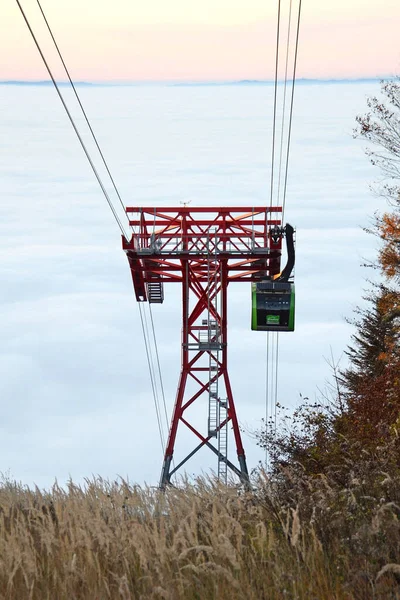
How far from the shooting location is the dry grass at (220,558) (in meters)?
5.32

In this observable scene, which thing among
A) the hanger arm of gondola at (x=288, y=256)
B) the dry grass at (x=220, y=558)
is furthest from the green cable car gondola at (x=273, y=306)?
the dry grass at (x=220, y=558)

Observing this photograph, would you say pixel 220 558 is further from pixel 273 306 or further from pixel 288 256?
pixel 288 256

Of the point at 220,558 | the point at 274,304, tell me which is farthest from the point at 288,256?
the point at 220,558

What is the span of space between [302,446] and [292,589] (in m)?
15.9

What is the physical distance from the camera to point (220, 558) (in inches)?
237

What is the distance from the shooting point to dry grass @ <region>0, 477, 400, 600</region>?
532 cm

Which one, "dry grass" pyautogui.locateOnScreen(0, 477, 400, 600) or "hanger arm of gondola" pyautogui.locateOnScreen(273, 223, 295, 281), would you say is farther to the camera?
"hanger arm of gondola" pyautogui.locateOnScreen(273, 223, 295, 281)

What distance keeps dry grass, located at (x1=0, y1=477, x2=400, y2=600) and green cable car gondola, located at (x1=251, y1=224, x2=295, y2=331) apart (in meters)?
25.5

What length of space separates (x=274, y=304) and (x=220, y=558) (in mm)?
26798

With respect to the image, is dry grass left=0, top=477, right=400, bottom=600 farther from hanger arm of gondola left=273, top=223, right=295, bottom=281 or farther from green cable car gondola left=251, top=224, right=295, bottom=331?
hanger arm of gondola left=273, top=223, right=295, bottom=281

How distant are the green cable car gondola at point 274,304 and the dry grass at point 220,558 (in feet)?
83.7

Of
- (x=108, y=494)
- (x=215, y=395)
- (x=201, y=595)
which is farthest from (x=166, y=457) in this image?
(x=201, y=595)

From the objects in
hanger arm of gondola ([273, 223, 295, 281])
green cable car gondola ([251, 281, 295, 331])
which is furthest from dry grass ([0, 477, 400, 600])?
hanger arm of gondola ([273, 223, 295, 281])

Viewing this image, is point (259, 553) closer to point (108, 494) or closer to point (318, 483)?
point (318, 483)
